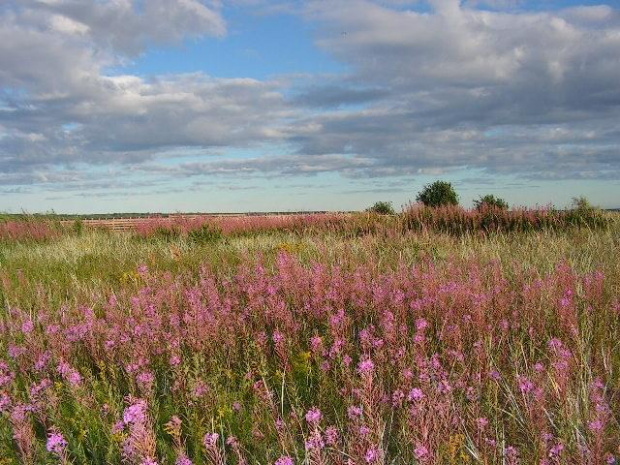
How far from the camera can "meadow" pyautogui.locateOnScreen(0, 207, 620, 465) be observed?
2.14 meters

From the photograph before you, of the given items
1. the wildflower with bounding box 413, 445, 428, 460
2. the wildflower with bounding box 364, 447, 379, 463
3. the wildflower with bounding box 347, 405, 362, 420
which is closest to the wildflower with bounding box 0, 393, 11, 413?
the wildflower with bounding box 347, 405, 362, 420

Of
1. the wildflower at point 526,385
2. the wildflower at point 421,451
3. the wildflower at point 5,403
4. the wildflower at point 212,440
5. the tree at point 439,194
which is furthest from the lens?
the tree at point 439,194

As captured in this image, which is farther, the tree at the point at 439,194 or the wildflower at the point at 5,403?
the tree at the point at 439,194

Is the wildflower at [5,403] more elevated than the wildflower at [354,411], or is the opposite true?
the wildflower at [354,411]

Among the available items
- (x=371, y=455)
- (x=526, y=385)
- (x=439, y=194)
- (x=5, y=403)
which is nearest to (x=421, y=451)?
(x=371, y=455)

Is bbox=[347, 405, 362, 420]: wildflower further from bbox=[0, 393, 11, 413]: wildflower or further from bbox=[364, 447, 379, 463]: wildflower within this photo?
bbox=[0, 393, 11, 413]: wildflower

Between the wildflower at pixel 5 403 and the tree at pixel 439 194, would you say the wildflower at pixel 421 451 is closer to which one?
the wildflower at pixel 5 403

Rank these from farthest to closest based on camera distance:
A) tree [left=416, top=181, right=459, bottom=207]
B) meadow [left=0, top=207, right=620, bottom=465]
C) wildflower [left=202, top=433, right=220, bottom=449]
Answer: tree [left=416, top=181, right=459, bottom=207] → meadow [left=0, top=207, right=620, bottom=465] → wildflower [left=202, top=433, right=220, bottom=449]

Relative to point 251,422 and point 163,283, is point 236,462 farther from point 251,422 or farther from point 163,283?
point 163,283

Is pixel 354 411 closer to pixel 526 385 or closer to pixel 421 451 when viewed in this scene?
pixel 421 451

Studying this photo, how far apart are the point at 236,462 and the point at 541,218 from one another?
49.4ft

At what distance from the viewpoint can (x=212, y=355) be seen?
3.80m

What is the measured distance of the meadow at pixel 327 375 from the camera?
84.4 inches

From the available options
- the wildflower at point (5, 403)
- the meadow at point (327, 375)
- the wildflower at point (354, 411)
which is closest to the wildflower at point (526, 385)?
the meadow at point (327, 375)
